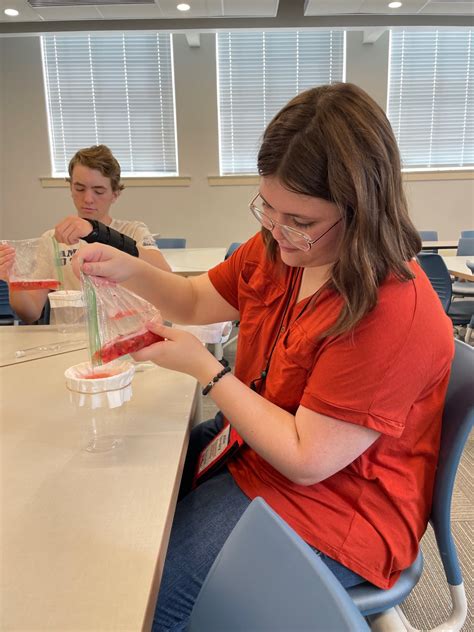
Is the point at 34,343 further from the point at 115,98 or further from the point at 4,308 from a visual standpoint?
the point at 115,98

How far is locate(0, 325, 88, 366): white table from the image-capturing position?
123cm

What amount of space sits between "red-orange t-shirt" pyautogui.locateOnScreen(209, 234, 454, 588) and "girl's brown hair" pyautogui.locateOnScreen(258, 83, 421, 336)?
1.4 inches

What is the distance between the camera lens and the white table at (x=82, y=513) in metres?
0.45

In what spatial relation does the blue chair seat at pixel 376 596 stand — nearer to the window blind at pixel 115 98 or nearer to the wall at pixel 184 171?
the wall at pixel 184 171

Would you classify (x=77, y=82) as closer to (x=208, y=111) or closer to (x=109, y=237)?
(x=208, y=111)

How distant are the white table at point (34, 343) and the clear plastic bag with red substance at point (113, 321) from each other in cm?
47

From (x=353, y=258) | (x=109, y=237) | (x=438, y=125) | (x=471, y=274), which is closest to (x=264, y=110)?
(x=438, y=125)

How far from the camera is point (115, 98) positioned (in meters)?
5.36

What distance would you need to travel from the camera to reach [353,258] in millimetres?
686

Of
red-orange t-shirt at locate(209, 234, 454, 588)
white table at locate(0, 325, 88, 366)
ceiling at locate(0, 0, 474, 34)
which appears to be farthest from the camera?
ceiling at locate(0, 0, 474, 34)

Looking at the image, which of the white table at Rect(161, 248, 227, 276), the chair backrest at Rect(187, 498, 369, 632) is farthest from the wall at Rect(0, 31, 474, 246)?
the chair backrest at Rect(187, 498, 369, 632)

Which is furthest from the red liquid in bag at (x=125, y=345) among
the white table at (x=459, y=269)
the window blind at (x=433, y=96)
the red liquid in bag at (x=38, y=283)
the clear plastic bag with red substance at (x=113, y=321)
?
the window blind at (x=433, y=96)

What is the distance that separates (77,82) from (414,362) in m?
5.91

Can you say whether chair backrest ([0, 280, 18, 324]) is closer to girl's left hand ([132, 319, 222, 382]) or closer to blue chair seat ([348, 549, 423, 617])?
girl's left hand ([132, 319, 222, 382])
